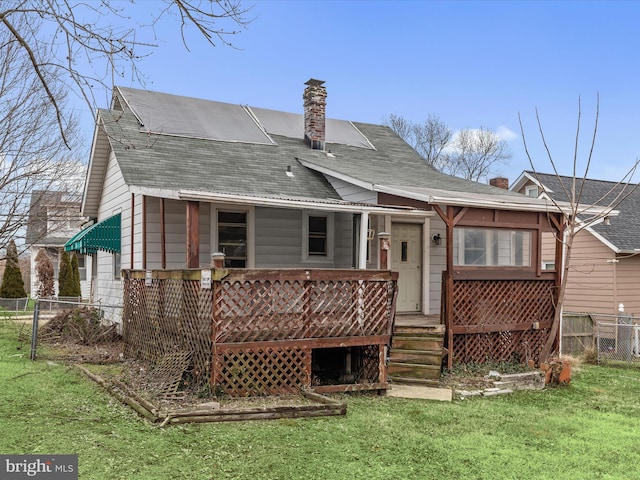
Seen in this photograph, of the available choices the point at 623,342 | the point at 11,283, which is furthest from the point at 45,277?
the point at 623,342

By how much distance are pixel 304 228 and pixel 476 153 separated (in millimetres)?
28881

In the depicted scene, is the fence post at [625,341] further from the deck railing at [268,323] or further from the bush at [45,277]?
the bush at [45,277]

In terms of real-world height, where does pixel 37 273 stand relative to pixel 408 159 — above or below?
below

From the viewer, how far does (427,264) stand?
12719mm

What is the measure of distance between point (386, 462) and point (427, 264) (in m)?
7.58

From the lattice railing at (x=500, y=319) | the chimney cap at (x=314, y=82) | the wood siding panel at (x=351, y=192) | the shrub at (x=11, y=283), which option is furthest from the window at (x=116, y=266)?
the shrub at (x=11, y=283)

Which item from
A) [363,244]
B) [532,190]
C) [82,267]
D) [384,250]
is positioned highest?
[532,190]

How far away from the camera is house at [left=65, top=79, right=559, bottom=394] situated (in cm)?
892

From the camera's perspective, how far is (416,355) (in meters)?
9.46

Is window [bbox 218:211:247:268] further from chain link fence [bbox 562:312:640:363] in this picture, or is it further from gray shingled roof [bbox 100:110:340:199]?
chain link fence [bbox 562:312:640:363]

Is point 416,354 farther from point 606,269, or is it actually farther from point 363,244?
point 606,269

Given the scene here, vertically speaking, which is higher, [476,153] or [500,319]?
[476,153]

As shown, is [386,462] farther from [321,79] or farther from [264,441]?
[321,79]

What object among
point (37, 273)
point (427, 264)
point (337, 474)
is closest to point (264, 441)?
point (337, 474)
